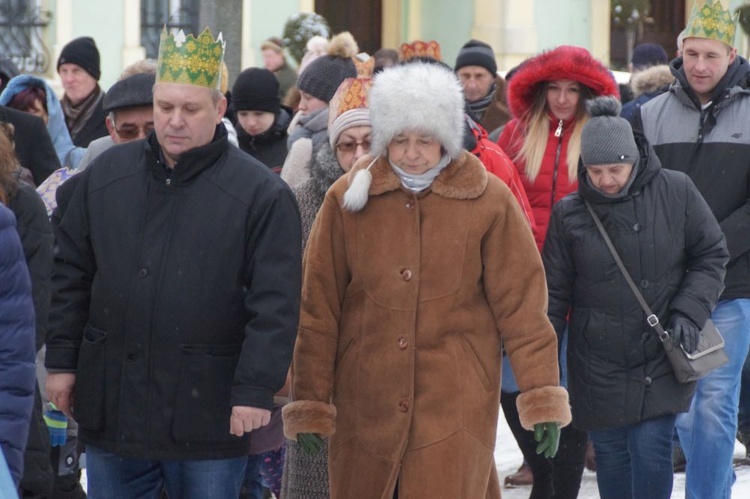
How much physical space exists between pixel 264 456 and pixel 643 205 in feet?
5.75

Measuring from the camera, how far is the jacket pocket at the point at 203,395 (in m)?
4.37

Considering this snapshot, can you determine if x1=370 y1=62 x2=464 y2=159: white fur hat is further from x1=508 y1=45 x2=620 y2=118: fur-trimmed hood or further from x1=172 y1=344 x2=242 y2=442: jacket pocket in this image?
x1=508 y1=45 x2=620 y2=118: fur-trimmed hood

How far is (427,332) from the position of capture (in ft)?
15.4

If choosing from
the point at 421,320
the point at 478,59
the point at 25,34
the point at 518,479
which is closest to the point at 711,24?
the point at 518,479

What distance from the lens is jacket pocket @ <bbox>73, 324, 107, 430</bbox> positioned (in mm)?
4449

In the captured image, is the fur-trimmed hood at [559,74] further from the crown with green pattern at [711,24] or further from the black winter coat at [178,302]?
the black winter coat at [178,302]

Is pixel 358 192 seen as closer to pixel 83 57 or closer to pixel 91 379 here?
pixel 91 379

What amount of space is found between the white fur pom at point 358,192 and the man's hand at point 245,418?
0.74 meters

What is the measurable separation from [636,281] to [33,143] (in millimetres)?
2878

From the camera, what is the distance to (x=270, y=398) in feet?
14.3

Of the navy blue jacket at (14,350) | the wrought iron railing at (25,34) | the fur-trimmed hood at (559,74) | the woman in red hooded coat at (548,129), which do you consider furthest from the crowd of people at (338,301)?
the wrought iron railing at (25,34)

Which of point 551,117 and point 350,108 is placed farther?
point 551,117

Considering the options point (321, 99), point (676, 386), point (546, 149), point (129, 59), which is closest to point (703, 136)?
point (546, 149)

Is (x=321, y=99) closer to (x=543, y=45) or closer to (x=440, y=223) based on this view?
(x=440, y=223)
